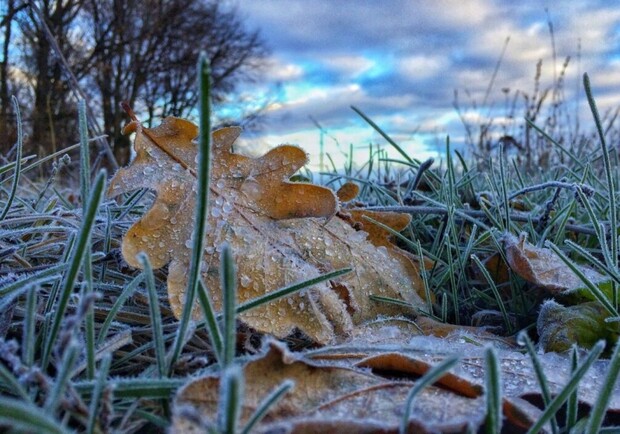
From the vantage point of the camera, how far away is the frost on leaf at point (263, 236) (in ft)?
2.89

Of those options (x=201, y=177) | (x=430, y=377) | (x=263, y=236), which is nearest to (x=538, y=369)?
(x=430, y=377)

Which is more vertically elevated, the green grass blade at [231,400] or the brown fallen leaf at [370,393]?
the green grass blade at [231,400]

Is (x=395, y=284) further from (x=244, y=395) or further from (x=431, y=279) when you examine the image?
(x=244, y=395)

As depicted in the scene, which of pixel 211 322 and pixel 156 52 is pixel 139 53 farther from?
pixel 211 322

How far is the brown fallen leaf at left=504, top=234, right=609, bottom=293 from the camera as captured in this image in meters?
1.04

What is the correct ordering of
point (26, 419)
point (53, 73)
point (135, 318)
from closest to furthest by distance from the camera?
point (26, 419)
point (135, 318)
point (53, 73)

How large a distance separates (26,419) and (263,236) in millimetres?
592

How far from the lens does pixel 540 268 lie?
1.07m

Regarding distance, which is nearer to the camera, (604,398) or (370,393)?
(604,398)

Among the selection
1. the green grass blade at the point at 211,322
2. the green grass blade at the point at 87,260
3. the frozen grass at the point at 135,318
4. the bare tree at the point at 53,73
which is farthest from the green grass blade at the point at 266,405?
the bare tree at the point at 53,73

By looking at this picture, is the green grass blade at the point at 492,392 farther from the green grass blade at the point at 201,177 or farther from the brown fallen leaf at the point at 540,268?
the brown fallen leaf at the point at 540,268

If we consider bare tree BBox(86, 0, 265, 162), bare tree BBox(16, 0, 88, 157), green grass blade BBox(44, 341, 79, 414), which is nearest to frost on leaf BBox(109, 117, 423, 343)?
green grass blade BBox(44, 341, 79, 414)

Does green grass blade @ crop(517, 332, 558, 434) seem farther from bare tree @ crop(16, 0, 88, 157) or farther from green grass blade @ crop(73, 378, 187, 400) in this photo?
bare tree @ crop(16, 0, 88, 157)

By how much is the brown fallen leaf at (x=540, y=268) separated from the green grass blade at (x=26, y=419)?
0.87m
